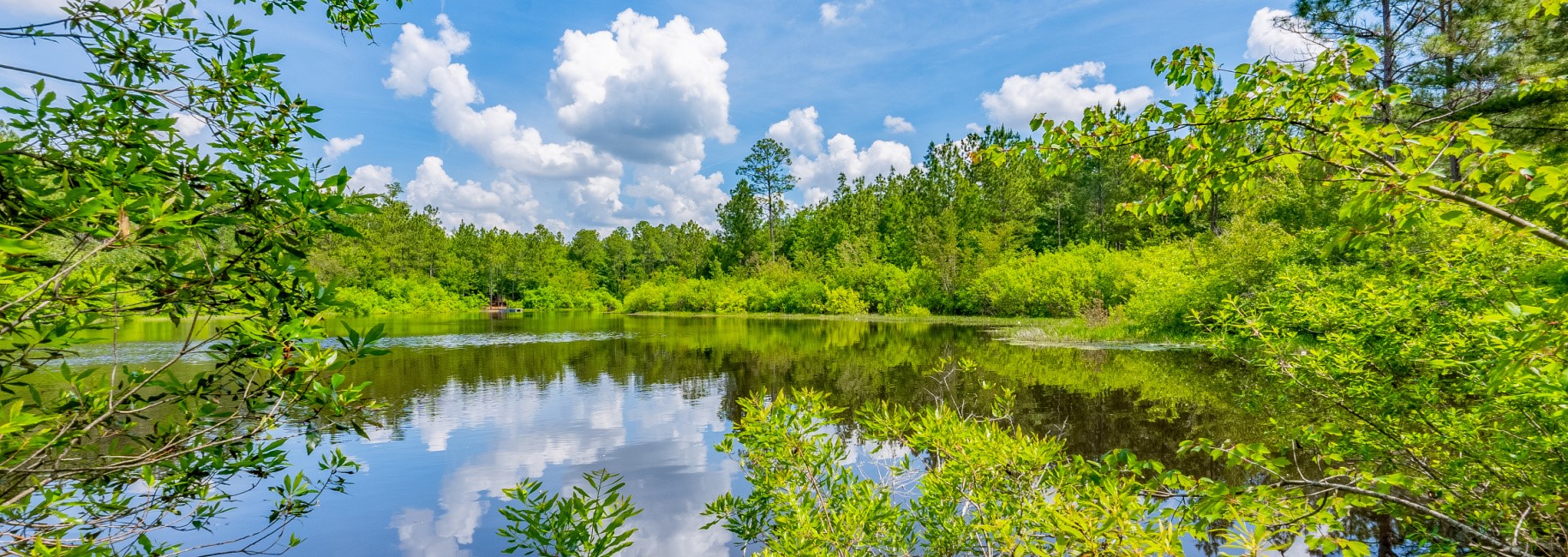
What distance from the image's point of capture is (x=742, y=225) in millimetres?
64500

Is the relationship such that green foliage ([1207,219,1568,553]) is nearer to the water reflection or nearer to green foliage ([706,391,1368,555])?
green foliage ([706,391,1368,555])

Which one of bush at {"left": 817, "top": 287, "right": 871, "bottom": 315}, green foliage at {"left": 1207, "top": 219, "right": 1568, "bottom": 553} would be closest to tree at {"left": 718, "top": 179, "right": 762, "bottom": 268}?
bush at {"left": 817, "top": 287, "right": 871, "bottom": 315}

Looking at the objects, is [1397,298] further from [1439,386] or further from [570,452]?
[570,452]

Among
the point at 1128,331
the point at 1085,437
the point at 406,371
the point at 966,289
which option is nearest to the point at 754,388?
the point at 1085,437

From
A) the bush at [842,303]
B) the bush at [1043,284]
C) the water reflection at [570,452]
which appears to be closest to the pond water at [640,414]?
the water reflection at [570,452]

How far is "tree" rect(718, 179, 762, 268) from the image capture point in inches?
2499

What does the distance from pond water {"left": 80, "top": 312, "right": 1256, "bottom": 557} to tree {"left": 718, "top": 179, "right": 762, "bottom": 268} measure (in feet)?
129

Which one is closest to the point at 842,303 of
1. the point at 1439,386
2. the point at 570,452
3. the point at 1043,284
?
the point at 1043,284

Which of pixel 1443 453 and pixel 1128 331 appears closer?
pixel 1443 453

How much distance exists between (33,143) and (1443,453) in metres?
7.14

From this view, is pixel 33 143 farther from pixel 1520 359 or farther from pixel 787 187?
pixel 787 187

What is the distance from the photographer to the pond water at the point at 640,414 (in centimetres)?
692

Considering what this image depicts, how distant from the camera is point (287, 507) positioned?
9.75 ft

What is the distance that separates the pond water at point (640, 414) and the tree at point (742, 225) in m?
39.3
